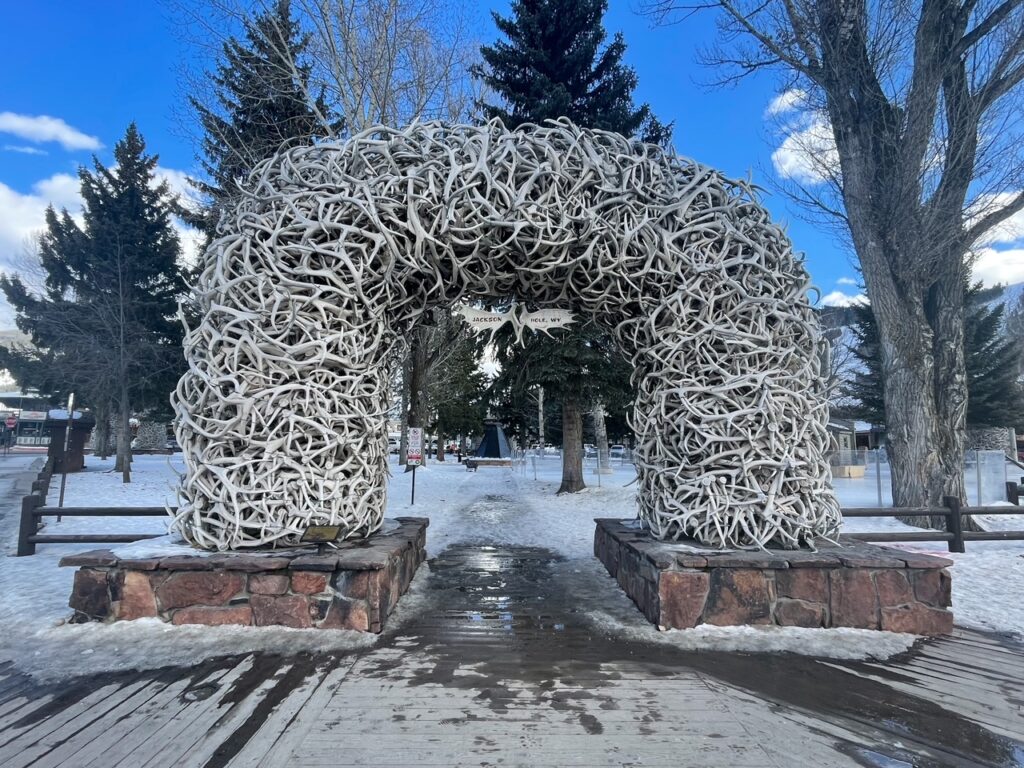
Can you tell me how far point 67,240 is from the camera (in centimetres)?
2277

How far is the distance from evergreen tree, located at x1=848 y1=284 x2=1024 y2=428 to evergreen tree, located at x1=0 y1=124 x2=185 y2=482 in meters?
27.1

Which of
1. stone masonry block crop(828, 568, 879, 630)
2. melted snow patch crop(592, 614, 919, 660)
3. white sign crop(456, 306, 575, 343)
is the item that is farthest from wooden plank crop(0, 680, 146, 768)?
stone masonry block crop(828, 568, 879, 630)

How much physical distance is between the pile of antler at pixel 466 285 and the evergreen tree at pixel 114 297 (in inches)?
592

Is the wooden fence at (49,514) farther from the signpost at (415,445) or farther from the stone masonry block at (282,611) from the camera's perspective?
the signpost at (415,445)

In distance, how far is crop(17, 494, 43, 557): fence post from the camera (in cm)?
652

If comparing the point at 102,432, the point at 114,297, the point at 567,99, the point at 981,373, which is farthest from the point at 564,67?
the point at 102,432

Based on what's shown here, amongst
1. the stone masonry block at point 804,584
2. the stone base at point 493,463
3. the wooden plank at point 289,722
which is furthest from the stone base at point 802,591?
the stone base at point 493,463

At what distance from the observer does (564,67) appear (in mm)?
14180

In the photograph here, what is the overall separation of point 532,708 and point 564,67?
15126mm

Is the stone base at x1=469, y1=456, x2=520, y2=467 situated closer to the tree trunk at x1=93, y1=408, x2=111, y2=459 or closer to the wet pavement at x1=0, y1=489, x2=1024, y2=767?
the tree trunk at x1=93, y1=408, x2=111, y2=459

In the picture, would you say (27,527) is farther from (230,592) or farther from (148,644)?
(230,592)

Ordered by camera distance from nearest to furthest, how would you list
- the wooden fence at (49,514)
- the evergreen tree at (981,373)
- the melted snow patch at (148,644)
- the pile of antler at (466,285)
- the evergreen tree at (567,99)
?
the melted snow patch at (148,644) < the pile of antler at (466,285) < the wooden fence at (49,514) < the evergreen tree at (567,99) < the evergreen tree at (981,373)

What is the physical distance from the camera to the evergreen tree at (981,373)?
73.3ft

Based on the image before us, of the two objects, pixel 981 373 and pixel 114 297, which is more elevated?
pixel 114 297
